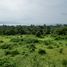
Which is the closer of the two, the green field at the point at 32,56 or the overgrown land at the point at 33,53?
the green field at the point at 32,56

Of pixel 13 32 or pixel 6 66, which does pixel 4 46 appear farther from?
pixel 13 32

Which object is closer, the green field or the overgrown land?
the green field

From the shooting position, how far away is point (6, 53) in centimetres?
2756

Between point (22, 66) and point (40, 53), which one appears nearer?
point (22, 66)

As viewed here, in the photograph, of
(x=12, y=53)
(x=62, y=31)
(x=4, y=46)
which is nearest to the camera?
(x=12, y=53)

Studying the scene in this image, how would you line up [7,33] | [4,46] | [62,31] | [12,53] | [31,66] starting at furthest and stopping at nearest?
[7,33], [62,31], [4,46], [12,53], [31,66]

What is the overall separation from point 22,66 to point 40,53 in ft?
28.7

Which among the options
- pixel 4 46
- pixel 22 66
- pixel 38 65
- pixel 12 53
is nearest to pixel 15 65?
pixel 22 66

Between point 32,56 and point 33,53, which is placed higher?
point 32,56

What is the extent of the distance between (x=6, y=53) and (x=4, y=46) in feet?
26.9

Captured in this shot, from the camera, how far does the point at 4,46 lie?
117 feet

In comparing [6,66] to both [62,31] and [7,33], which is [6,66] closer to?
[62,31]

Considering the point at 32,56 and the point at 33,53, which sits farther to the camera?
the point at 33,53

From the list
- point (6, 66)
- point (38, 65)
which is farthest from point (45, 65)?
point (6, 66)
